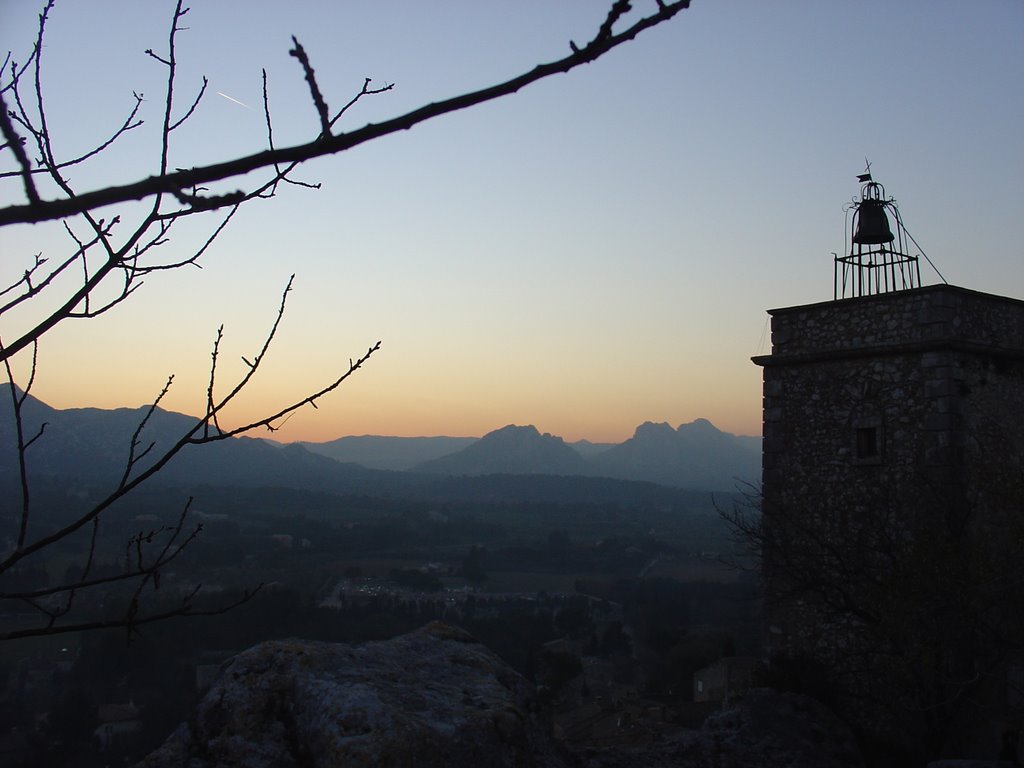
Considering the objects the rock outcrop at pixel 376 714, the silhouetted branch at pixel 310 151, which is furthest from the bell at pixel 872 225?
the silhouetted branch at pixel 310 151

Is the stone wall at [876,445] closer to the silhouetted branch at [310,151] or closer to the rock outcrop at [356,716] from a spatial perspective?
the rock outcrop at [356,716]

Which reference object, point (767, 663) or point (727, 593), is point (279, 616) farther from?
point (767, 663)

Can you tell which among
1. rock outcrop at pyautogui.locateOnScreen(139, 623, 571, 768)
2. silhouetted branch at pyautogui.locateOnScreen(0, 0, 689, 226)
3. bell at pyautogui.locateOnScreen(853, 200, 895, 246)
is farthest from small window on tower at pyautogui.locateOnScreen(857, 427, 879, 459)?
silhouetted branch at pyautogui.locateOnScreen(0, 0, 689, 226)

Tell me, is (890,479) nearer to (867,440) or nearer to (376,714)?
(867,440)

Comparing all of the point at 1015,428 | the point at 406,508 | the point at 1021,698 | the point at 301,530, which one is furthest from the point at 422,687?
the point at 406,508

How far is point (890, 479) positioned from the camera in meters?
8.88

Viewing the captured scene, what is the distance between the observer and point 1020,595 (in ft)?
23.8

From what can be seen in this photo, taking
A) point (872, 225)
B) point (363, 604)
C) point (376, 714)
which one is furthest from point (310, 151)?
point (363, 604)

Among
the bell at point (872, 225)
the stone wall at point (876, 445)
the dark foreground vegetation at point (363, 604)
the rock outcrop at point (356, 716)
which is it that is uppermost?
the bell at point (872, 225)

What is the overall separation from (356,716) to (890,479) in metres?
6.56

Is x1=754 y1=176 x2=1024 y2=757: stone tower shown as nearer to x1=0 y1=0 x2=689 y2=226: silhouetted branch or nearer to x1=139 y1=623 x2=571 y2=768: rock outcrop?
x1=139 y1=623 x2=571 y2=768: rock outcrop

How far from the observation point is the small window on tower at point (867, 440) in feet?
29.6

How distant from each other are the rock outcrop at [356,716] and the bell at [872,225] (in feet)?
27.6

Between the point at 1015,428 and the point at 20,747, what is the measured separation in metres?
32.8
